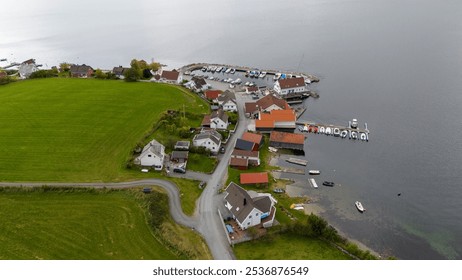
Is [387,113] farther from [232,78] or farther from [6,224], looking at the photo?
[6,224]

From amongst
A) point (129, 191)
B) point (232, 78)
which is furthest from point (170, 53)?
point (129, 191)

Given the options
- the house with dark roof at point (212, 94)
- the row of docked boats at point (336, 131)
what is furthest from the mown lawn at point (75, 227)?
the row of docked boats at point (336, 131)

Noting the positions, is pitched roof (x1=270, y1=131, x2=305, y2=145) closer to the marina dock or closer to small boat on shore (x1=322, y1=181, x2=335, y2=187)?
the marina dock

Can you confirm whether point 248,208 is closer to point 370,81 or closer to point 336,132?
point 336,132

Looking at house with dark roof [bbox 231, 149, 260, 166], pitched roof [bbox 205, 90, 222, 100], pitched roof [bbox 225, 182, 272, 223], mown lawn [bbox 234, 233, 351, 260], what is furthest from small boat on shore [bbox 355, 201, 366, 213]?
pitched roof [bbox 205, 90, 222, 100]

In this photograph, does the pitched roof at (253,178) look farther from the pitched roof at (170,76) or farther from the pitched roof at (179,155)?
the pitched roof at (170,76)

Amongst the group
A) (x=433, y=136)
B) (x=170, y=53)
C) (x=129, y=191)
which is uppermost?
(x=170, y=53)

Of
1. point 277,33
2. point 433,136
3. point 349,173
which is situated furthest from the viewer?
point 277,33
